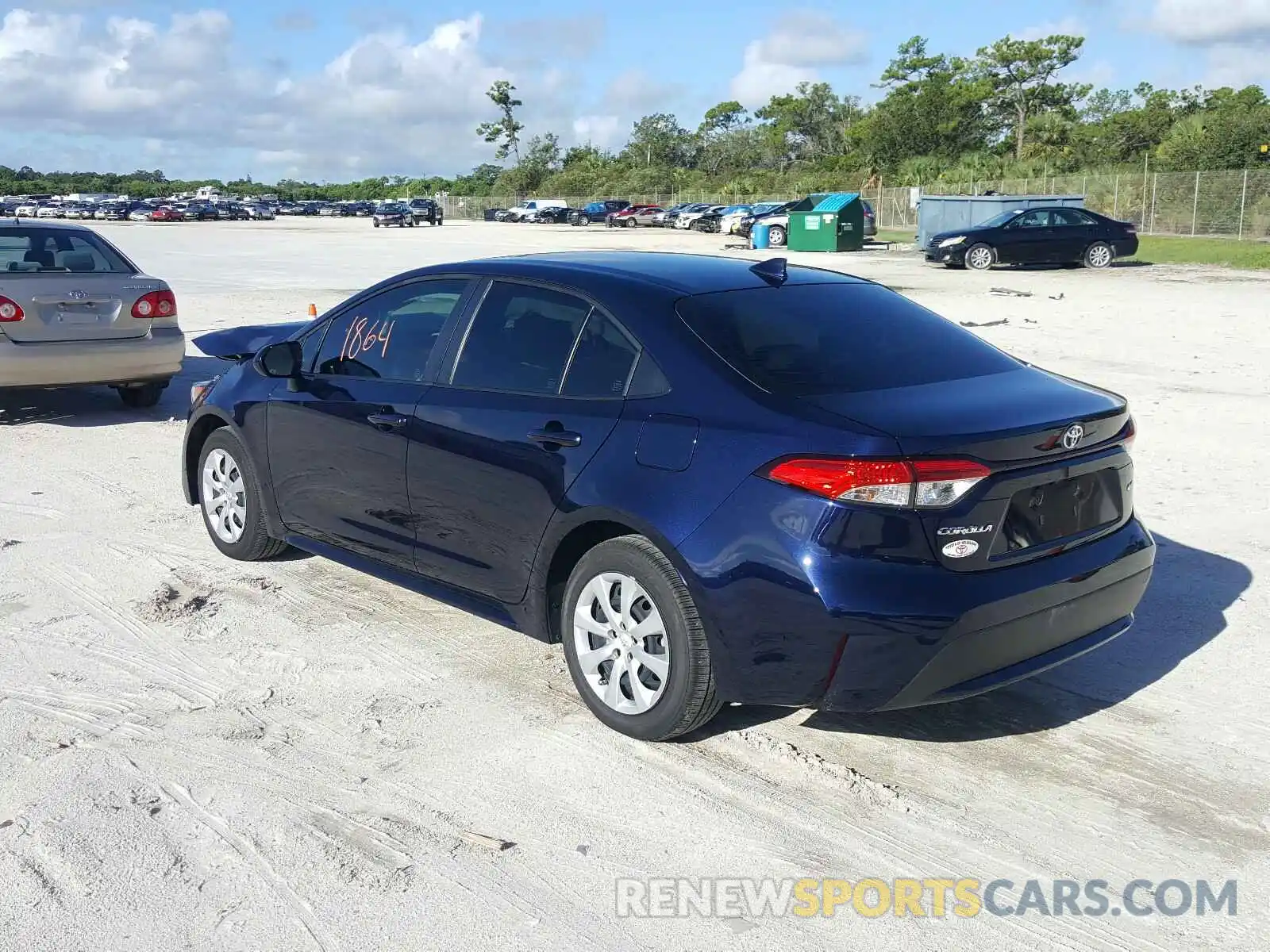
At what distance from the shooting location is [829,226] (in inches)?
1460

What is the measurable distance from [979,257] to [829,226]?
857 centimetres

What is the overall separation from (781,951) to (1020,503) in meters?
1.60

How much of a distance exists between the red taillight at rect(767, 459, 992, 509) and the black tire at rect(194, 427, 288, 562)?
10.8ft

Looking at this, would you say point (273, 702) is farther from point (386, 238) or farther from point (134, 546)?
point (386, 238)

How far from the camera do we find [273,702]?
4688mm

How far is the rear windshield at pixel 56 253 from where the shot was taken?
9953mm

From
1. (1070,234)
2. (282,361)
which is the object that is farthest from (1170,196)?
(282,361)

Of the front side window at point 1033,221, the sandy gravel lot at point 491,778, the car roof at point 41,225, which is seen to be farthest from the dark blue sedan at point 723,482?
the front side window at point 1033,221

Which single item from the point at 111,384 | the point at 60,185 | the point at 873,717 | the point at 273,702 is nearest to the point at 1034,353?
the point at 111,384

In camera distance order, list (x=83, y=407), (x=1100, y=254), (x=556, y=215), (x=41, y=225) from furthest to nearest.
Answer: (x=556, y=215), (x=1100, y=254), (x=83, y=407), (x=41, y=225)

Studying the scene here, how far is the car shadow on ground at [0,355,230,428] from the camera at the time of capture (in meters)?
10.4

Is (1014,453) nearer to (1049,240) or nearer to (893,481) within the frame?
(893,481)

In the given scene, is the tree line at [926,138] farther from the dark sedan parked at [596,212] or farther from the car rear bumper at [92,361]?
the car rear bumper at [92,361]

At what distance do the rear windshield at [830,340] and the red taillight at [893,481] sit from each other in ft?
1.39
